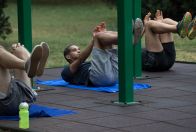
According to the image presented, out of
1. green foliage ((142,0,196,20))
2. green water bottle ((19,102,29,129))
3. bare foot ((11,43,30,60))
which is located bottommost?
green water bottle ((19,102,29,129))

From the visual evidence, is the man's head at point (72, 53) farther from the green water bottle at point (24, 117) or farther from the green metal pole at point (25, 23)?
the green water bottle at point (24, 117)

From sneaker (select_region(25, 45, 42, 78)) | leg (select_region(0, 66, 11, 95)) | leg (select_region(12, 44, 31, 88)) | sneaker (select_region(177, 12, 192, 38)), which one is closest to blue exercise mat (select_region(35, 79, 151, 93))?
sneaker (select_region(177, 12, 192, 38))

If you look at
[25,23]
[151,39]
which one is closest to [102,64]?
[25,23]

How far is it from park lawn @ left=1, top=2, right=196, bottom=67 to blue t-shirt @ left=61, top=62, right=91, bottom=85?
3.57 meters

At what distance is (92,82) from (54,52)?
6.86 metres

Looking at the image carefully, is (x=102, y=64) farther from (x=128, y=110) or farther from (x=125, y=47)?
(x=128, y=110)

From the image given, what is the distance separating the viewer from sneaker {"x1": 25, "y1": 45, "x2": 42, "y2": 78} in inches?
278

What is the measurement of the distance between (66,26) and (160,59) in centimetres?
1434

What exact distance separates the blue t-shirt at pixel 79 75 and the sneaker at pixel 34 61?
2.90 metres

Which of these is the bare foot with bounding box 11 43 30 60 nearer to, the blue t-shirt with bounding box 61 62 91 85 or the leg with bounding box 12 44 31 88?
the leg with bounding box 12 44 31 88

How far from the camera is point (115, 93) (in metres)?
9.26

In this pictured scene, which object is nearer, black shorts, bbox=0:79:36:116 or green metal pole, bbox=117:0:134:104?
black shorts, bbox=0:79:36:116

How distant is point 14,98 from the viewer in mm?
7410

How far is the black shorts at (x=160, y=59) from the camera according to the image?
37.6 feet
